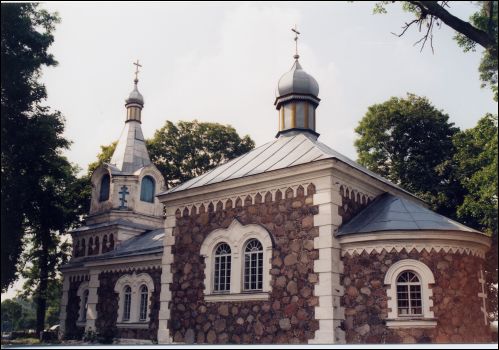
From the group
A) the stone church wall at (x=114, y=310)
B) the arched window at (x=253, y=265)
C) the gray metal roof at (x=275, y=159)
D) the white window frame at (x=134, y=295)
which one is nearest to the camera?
the arched window at (x=253, y=265)

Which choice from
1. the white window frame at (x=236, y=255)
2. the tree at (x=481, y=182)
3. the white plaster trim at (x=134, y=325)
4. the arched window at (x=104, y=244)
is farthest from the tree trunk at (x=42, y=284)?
the tree at (x=481, y=182)

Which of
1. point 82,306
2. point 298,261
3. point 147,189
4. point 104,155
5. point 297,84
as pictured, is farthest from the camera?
point 104,155

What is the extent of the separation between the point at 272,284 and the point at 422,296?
3.65 meters

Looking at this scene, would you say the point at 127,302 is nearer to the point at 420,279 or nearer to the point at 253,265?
the point at 253,265

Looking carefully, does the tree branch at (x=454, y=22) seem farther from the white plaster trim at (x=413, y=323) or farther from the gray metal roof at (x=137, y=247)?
the gray metal roof at (x=137, y=247)

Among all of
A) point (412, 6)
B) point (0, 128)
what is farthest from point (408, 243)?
point (0, 128)

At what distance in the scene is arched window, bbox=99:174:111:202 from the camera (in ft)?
76.3

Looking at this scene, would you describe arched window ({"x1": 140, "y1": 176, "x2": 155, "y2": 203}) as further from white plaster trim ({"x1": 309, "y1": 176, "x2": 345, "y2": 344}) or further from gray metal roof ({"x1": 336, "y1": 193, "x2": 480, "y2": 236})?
Answer: gray metal roof ({"x1": 336, "y1": 193, "x2": 480, "y2": 236})

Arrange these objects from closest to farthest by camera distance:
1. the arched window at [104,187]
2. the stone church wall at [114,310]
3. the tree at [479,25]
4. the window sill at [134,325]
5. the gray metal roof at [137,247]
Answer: the tree at [479,25], the stone church wall at [114,310], the window sill at [134,325], the gray metal roof at [137,247], the arched window at [104,187]

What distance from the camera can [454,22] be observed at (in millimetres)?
10438

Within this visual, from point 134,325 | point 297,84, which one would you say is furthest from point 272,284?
point 297,84

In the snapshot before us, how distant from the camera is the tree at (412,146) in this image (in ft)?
72.6

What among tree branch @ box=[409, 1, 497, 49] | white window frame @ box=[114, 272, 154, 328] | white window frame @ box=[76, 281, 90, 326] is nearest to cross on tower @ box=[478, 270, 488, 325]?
tree branch @ box=[409, 1, 497, 49]

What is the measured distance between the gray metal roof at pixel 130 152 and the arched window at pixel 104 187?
61cm
